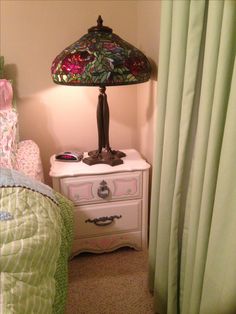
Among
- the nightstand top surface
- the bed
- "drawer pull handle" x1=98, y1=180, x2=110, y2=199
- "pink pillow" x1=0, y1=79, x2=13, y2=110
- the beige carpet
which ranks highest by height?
"pink pillow" x1=0, y1=79, x2=13, y2=110

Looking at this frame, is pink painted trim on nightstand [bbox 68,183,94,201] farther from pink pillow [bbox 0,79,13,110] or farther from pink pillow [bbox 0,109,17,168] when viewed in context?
pink pillow [bbox 0,79,13,110]

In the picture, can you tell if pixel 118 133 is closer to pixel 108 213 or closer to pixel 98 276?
pixel 108 213

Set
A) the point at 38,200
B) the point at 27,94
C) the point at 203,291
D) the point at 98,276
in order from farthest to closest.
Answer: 1. the point at 27,94
2. the point at 98,276
3. the point at 38,200
4. the point at 203,291

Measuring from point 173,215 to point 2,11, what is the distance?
154 centimetres

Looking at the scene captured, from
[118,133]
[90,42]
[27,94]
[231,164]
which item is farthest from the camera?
[118,133]

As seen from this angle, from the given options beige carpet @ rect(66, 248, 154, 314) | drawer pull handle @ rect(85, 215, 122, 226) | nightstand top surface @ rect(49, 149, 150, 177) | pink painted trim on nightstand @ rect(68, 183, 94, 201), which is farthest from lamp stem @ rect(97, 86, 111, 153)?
beige carpet @ rect(66, 248, 154, 314)

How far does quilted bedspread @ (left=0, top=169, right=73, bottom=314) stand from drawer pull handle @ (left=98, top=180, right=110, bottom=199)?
0.44 meters

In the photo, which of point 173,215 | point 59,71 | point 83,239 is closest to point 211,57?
point 173,215

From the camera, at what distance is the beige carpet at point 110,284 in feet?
4.97

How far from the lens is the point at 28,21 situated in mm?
1836

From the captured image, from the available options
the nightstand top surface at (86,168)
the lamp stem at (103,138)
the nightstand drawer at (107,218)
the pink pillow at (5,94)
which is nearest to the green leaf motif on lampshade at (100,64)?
the lamp stem at (103,138)

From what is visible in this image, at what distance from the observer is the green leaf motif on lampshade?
145 cm

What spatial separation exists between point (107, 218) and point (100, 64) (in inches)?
34.1

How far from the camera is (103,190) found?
171 centimetres
